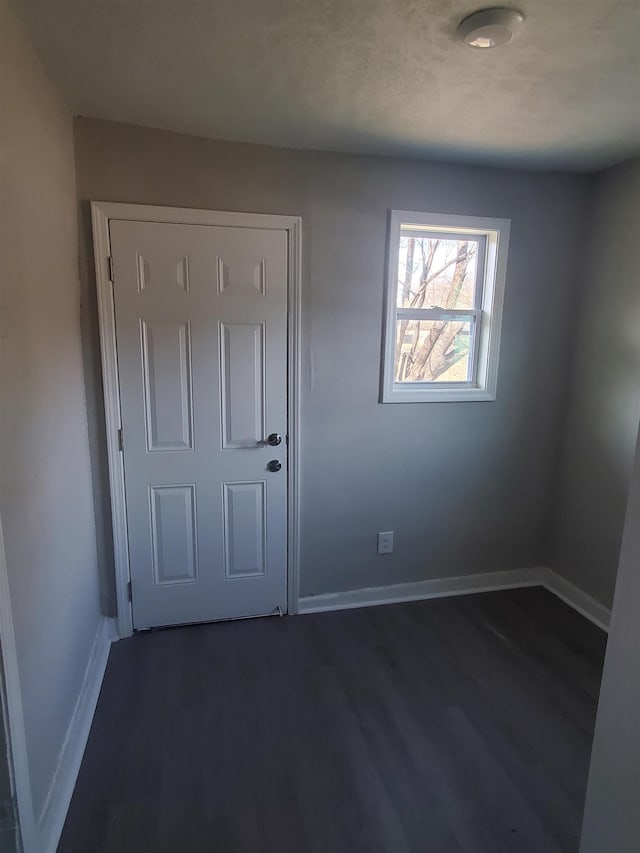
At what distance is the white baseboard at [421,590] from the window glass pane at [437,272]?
5.34ft

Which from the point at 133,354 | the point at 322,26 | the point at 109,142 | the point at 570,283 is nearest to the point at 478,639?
the point at 570,283

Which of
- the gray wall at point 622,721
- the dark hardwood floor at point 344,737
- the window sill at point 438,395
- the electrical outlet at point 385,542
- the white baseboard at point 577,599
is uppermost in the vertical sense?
the window sill at point 438,395

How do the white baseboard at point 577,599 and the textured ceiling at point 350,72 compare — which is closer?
the textured ceiling at point 350,72

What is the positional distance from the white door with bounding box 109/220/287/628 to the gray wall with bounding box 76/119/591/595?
14 centimetres

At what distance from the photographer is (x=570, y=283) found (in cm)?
289

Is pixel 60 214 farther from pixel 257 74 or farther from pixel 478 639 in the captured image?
pixel 478 639

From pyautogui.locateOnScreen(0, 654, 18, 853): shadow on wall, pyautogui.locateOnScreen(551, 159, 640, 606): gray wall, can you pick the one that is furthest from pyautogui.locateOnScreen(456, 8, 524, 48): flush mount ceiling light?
pyautogui.locateOnScreen(0, 654, 18, 853): shadow on wall

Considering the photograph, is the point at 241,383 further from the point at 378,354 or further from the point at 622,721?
the point at 622,721

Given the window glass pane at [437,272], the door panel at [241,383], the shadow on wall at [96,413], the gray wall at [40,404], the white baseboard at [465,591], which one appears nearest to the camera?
the gray wall at [40,404]

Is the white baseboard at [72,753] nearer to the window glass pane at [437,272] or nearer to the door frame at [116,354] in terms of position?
the door frame at [116,354]

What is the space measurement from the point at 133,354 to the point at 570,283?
7.96 ft

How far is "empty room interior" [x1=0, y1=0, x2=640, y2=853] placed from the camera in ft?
4.77

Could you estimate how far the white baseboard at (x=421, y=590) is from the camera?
2.85m

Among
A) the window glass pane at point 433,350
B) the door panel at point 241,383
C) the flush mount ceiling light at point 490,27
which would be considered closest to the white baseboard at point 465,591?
the door panel at point 241,383
